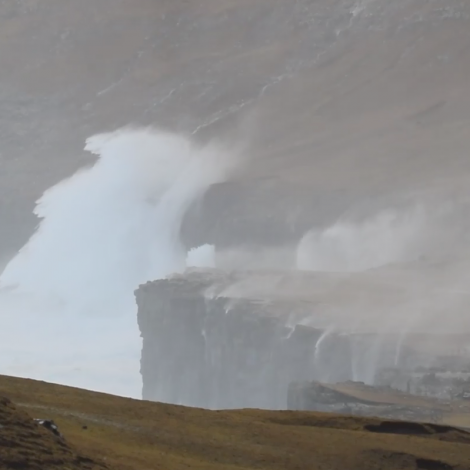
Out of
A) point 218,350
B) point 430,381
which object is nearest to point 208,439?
point 430,381

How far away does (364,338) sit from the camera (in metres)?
149

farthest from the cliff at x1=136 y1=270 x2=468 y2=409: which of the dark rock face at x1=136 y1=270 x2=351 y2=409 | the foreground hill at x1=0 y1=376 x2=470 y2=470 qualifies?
the foreground hill at x1=0 y1=376 x2=470 y2=470

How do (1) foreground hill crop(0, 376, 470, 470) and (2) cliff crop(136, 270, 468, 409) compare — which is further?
(2) cliff crop(136, 270, 468, 409)

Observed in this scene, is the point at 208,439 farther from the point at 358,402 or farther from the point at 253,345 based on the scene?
the point at 253,345

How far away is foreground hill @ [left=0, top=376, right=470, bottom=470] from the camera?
2667 cm

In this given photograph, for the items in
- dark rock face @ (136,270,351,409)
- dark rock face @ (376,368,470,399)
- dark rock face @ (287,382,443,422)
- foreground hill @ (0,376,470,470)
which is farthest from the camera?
dark rock face @ (136,270,351,409)

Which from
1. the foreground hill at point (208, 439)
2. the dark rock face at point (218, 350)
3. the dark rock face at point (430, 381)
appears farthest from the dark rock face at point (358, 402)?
the foreground hill at point (208, 439)

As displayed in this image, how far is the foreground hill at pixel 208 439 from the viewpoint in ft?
87.5

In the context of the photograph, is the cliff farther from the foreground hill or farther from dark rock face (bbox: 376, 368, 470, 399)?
the foreground hill

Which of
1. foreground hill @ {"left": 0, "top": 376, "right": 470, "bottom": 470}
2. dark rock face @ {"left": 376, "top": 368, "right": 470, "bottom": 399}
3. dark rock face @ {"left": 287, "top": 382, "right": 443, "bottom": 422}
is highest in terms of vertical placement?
dark rock face @ {"left": 376, "top": 368, "right": 470, "bottom": 399}

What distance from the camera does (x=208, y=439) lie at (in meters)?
29.3

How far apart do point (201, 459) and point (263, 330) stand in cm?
13121

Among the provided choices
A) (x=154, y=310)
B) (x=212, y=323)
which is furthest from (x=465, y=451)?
(x=154, y=310)

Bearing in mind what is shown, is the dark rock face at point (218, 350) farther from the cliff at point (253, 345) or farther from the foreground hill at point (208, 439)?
the foreground hill at point (208, 439)
